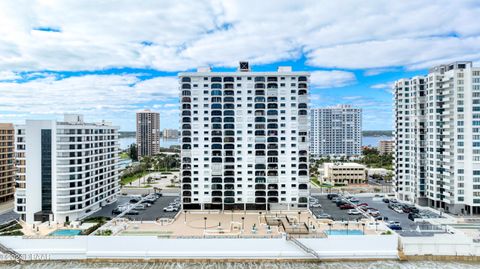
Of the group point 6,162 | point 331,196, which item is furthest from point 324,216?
point 6,162

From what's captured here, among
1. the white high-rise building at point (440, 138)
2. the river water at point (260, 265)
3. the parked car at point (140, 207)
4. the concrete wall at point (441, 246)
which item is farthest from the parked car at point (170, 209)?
the white high-rise building at point (440, 138)

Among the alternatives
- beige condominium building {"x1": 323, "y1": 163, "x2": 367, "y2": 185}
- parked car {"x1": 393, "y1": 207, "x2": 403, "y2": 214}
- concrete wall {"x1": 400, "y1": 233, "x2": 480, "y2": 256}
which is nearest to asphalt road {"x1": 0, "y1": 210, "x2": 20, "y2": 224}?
concrete wall {"x1": 400, "y1": 233, "x2": 480, "y2": 256}

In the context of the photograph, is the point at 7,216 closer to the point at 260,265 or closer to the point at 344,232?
the point at 260,265

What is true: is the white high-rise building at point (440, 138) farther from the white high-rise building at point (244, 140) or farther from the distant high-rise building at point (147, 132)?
the distant high-rise building at point (147, 132)

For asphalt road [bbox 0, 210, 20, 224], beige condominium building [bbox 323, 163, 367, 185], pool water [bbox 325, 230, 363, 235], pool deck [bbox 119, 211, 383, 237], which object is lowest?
asphalt road [bbox 0, 210, 20, 224]

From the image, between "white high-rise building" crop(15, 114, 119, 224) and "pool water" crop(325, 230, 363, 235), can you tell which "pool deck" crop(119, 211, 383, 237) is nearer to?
"pool water" crop(325, 230, 363, 235)
